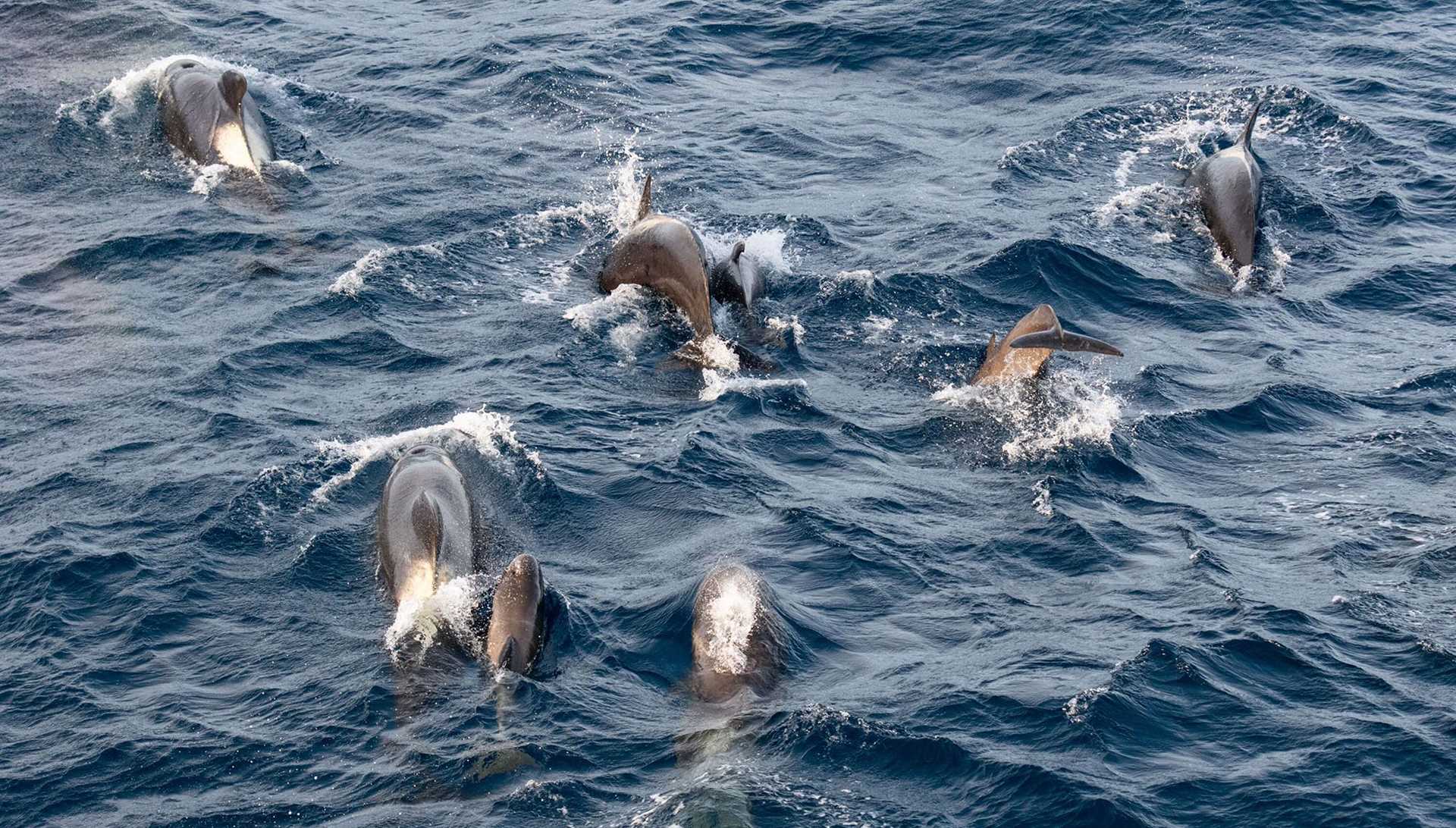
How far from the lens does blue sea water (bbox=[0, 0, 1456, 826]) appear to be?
50.6 feet

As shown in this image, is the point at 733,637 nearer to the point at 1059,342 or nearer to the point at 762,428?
the point at 762,428

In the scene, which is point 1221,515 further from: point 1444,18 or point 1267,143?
point 1444,18

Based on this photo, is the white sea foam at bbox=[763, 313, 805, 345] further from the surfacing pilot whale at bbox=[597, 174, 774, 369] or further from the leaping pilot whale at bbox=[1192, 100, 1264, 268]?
the leaping pilot whale at bbox=[1192, 100, 1264, 268]

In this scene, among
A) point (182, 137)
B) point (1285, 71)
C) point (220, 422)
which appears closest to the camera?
point (220, 422)

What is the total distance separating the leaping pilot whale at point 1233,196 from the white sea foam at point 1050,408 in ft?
18.8

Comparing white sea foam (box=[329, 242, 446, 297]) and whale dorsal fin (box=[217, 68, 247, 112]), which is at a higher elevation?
whale dorsal fin (box=[217, 68, 247, 112])

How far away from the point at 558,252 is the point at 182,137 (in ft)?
29.0

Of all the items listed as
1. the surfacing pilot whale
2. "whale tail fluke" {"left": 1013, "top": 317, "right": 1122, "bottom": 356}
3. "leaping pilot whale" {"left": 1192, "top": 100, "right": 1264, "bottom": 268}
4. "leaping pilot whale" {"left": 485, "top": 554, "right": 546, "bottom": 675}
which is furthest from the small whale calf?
"leaping pilot whale" {"left": 1192, "top": 100, "right": 1264, "bottom": 268}

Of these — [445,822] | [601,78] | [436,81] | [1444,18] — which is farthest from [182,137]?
[1444,18]

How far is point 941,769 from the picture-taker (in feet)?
50.3

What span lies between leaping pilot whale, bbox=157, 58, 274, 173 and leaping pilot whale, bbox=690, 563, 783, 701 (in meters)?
16.7

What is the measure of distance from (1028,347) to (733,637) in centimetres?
731

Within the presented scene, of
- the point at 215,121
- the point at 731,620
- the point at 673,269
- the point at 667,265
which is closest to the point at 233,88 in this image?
the point at 215,121

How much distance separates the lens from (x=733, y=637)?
55.5ft
